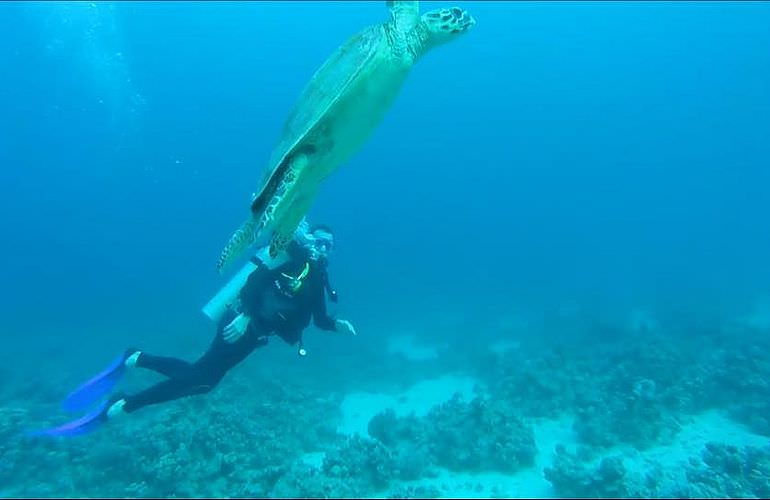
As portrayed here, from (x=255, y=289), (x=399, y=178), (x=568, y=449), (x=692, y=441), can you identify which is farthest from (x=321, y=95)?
(x=399, y=178)

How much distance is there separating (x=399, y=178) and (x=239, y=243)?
8306cm

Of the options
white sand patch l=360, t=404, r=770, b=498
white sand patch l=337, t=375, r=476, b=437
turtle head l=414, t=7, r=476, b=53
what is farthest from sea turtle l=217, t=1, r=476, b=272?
white sand patch l=337, t=375, r=476, b=437

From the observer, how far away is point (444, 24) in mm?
4074

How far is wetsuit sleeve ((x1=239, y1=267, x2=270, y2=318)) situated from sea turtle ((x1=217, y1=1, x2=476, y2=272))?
90 centimetres

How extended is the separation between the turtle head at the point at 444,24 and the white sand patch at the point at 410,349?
1117cm

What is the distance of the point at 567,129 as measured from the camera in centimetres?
10181

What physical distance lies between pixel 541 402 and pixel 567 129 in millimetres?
106168

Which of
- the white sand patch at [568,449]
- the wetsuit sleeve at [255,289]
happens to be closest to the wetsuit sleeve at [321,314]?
the wetsuit sleeve at [255,289]

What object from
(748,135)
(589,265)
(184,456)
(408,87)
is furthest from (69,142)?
(748,135)

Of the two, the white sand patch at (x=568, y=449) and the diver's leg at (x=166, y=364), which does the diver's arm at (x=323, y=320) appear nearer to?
the diver's leg at (x=166, y=364)

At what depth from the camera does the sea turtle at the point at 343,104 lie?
384 cm

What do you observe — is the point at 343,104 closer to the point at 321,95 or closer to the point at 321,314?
the point at 321,95

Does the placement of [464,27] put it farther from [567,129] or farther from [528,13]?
[567,129]

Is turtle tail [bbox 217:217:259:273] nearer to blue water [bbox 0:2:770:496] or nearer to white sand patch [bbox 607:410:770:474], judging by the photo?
blue water [bbox 0:2:770:496]
